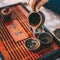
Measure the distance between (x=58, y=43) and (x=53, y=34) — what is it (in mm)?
67

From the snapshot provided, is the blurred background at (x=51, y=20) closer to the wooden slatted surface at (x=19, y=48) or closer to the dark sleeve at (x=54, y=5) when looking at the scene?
the dark sleeve at (x=54, y=5)

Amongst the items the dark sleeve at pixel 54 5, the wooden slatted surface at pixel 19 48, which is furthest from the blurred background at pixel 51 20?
the wooden slatted surface at pixel 19 48

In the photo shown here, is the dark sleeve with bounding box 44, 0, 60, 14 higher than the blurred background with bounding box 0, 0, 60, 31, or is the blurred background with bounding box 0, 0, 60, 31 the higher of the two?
the dark sleeve with bounding box 44, 0, 60, 14

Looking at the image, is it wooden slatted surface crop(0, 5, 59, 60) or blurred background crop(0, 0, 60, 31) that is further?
blurred background crop(0, 0, 60, 31)

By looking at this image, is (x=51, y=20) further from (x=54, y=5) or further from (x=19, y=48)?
(x=19, y=48)

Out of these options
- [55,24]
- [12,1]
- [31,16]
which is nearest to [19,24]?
[31,16]

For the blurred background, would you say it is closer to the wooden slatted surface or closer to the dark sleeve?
the dark sleeve

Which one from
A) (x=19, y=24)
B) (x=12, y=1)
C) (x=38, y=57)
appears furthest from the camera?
(x=12, y=1)

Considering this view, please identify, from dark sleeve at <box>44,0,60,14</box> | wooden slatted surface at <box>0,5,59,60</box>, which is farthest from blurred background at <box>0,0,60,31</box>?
wooden slatted surface at <box>0,5,59,60</box>

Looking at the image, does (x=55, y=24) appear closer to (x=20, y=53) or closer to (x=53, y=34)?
(x=53, y=34)

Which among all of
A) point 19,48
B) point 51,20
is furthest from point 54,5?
point 19,48

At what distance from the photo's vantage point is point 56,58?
104 cm

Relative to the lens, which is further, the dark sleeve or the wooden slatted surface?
the dark sleeve

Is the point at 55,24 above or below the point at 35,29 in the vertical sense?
below
